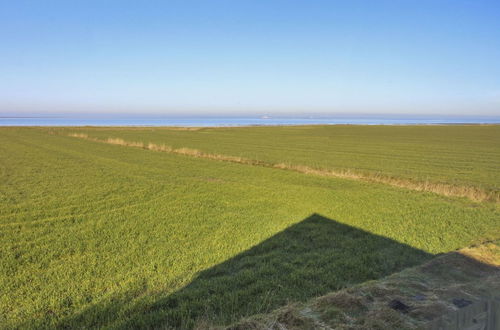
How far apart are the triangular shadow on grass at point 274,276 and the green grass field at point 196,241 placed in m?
0.03

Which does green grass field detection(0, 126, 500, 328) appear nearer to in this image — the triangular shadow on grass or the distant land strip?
the triangular shadow on grass

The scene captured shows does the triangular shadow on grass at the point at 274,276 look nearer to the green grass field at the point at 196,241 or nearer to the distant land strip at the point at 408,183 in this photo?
the green grass field at the point at 196,241

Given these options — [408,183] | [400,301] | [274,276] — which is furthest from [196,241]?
[408,183]

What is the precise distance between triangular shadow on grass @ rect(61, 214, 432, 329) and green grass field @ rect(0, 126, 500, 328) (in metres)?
0.03

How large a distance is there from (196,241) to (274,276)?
289 centimetres

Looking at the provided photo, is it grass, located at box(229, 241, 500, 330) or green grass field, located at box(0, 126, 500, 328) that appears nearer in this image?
grass, located at box(229, 241, 500, 330)

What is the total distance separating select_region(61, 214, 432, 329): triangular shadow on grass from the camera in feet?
16.2

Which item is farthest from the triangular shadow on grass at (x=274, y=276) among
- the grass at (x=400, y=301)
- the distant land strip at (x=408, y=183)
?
the distant land strip at (x=408, y=183)

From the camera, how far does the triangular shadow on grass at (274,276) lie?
4926 millimetres

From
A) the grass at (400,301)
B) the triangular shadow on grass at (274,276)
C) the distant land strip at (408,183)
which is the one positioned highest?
the grass at (400,301)

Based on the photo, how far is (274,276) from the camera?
6.43 metres

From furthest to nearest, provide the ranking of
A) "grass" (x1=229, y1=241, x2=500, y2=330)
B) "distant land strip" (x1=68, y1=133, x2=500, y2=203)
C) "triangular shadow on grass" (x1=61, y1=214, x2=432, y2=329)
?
"distant land strip" (x1=68, y1=133, x2=500, y2=203), "triangular shadow on grass" (x1=61, y1=214, x2=432, y2=329), "grass" (x1=229, y1=241, x2=500, y2=330)

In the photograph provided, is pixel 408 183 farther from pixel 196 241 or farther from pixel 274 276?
pixel 274 276

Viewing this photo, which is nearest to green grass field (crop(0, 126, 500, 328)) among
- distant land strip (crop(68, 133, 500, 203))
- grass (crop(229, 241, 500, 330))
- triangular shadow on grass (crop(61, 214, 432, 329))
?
triangular shadow on grass (crop(61, 214, 432, 329))
